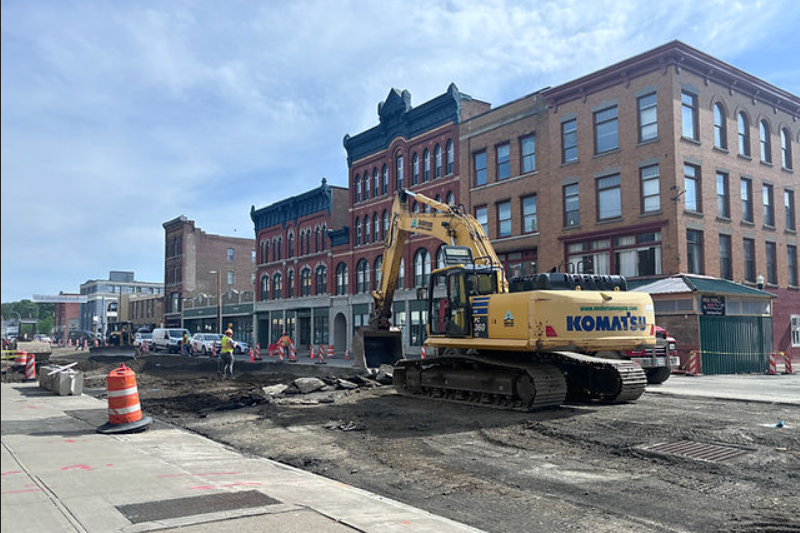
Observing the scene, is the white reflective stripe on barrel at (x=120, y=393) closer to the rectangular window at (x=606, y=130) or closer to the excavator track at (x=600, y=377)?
the excavator track at (x=600, y=377)

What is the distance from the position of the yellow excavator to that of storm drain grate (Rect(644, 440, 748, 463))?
12.0ft

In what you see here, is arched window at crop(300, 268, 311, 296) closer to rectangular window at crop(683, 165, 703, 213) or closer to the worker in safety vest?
the worker in safety vest

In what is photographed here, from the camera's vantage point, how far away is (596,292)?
14.0 meters

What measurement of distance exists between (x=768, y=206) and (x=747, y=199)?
2.13m

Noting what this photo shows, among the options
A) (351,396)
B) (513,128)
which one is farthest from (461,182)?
(351,396)

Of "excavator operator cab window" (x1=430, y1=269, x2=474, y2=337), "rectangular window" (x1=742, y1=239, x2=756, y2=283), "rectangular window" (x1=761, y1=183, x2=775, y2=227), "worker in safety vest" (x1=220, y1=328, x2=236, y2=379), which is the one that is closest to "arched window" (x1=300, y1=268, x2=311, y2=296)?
"worker in safety vest" (x1=220, y1=328, x2=236, y2=379)

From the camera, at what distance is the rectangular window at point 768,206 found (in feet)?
108

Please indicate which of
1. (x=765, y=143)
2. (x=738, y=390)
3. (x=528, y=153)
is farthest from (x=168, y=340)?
(x=738, y=390)

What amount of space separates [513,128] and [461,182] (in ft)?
15.9

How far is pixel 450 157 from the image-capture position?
136 ft

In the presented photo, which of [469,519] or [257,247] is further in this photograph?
[257,247]

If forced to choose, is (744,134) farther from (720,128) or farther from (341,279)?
(341,279)

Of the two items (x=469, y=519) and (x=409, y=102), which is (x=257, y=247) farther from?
(x=469, y=519)

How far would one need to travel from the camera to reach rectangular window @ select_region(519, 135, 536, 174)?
1399 inches
